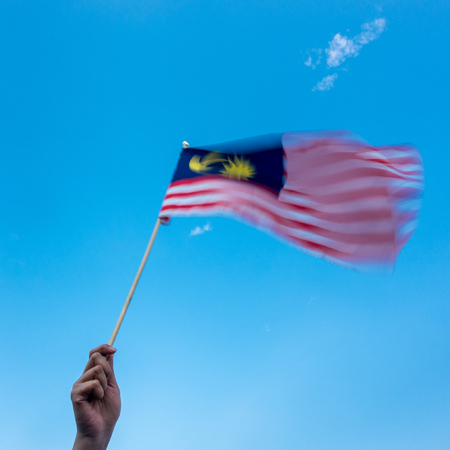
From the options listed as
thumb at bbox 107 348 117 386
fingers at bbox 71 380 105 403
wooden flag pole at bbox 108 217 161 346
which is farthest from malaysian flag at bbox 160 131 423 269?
fingers at bbox 71 380 105 403

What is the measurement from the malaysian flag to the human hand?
13.7 ft

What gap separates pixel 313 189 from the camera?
32.6ft

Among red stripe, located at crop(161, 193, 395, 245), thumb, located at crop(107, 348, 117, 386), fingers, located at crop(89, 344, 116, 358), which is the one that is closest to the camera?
fingers, located at crop(89, 344, 116, 358)

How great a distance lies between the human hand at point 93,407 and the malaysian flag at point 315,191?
13.7ft

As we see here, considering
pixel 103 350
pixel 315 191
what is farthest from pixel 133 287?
pixel 315 191

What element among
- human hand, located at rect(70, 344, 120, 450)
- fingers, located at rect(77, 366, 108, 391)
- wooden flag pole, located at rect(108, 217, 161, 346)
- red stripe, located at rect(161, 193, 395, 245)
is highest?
red stripe, located at rect(161, 193, 395, 245)

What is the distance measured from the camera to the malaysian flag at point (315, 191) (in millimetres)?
8984

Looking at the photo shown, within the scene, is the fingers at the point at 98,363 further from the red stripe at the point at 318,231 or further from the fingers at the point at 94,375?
the red stripe at the point at 318,231

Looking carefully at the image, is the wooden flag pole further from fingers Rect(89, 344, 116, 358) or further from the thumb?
fingers Rect(89, 344, 116, 358)

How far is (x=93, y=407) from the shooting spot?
6070 millimetres

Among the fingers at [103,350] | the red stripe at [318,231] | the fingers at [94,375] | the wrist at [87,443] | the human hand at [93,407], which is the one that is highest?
the red stripe at [318,231]

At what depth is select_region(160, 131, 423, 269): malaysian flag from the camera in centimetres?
898


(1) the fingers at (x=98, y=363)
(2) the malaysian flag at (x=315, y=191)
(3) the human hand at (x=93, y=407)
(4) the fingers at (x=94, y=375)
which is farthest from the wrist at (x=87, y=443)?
(2) the malaysian flag at (x=315, y=191)

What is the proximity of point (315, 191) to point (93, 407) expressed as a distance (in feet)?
21.0
